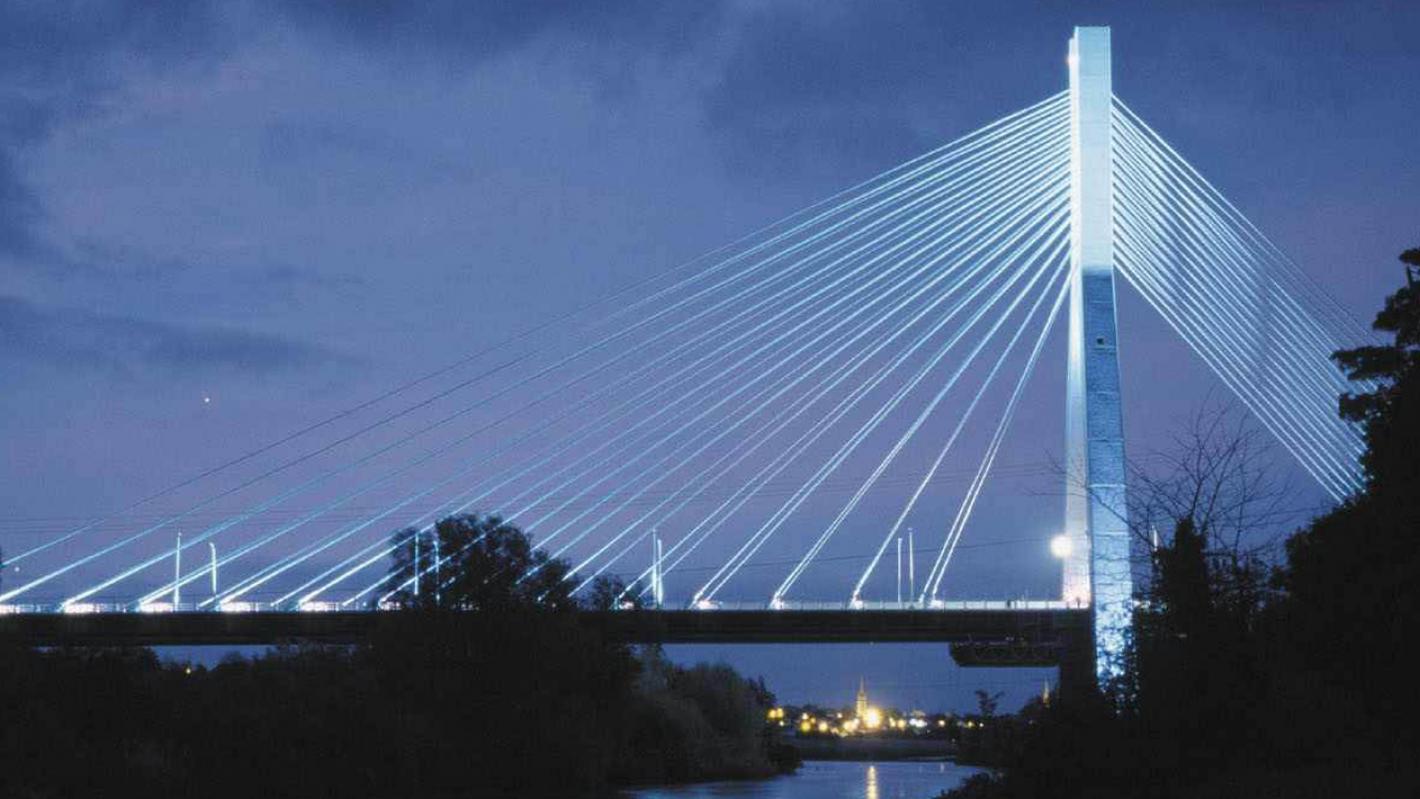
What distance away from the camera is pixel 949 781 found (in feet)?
178

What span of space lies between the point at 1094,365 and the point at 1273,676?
14078 millimetres

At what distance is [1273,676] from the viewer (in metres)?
20.5

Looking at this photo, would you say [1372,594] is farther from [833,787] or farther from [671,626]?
[671,626]

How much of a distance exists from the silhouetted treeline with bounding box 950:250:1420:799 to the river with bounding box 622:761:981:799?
21.4 meters

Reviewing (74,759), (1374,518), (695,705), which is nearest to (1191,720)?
(1374,518)

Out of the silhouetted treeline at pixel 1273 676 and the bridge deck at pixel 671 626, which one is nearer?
the silhouetted treeline at pixel 1273 676

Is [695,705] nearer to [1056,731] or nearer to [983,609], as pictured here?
[983,609]

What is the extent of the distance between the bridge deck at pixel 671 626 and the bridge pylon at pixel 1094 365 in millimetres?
20449

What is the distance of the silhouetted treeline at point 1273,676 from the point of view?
18938 millimetres

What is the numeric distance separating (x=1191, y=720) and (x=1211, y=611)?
1.87 m

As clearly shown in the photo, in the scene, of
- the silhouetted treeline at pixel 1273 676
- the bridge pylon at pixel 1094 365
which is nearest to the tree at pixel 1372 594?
the silhouetted treeline at pixel 1273 676

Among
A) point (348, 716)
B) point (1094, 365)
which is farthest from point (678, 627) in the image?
point (1094, 365)

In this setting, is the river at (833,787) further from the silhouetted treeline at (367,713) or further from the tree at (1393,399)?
the tree at (1393,399)

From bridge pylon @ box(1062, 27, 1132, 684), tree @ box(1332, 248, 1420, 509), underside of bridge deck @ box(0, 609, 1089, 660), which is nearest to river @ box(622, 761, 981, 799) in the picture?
underside of bridge deck @ box(0, 609, 1089, 660)
